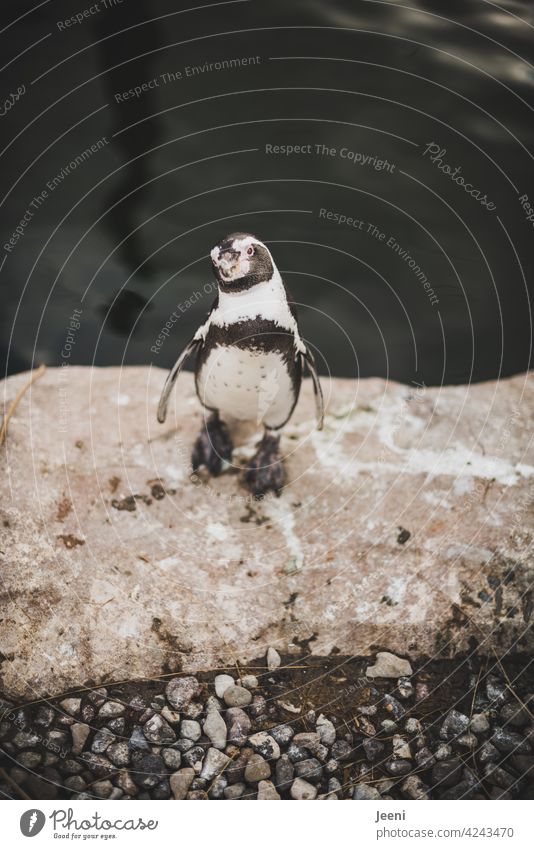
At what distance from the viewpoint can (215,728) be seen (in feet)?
4.25

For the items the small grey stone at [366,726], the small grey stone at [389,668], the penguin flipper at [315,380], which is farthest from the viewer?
the penguin flipper at [315,380]

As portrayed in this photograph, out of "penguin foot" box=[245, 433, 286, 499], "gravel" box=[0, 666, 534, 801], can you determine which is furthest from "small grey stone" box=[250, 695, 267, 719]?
"penguin foot" box=[245, 433, 286, 499]

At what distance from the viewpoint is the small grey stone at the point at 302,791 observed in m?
1.23

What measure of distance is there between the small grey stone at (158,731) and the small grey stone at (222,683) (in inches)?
5.0

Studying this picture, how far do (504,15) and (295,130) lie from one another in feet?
2.63

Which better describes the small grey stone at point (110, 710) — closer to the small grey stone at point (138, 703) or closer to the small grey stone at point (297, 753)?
the small grey stone at point (138, 703)

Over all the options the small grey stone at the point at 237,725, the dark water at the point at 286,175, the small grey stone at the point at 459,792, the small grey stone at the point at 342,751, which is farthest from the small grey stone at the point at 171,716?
the dark water at the point at 286,175

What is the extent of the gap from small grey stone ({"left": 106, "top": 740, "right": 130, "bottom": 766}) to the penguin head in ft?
3.15

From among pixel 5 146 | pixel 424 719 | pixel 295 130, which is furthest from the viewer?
pixel 295 130

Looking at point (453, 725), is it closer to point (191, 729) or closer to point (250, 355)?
point (191, 729)

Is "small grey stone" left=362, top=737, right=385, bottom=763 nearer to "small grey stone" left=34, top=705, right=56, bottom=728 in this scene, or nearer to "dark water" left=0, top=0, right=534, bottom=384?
"small grey stone" left=34, top=705, right=56, bottom=728

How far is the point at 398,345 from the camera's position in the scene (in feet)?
7.85

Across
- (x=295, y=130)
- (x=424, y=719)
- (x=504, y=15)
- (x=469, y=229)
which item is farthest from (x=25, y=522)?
(x=504, y=15)
